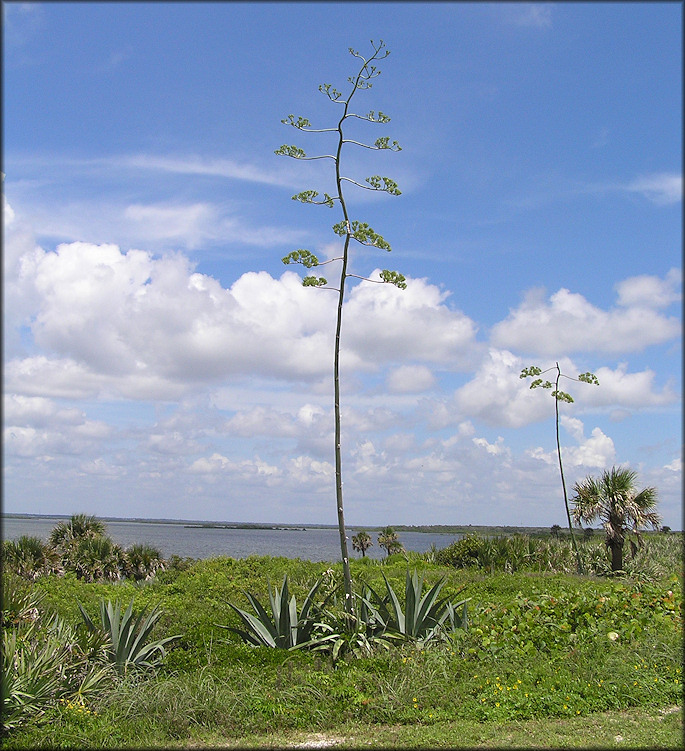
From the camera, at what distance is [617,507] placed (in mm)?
19250

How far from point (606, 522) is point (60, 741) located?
16.8 m

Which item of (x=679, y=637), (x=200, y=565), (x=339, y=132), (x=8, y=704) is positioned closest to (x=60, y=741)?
(x=8, y=704)

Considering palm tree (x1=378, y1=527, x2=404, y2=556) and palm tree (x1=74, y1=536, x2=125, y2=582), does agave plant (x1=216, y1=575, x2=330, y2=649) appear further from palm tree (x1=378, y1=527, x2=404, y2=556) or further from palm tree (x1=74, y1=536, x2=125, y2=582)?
palm tree (x1=378, y1=527, x2=404, y2=556)

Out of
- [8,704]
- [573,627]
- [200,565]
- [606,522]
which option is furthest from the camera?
[200,565]

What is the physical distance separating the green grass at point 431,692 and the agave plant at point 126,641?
26cm

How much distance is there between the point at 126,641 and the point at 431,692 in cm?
406

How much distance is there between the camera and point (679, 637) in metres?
8.86

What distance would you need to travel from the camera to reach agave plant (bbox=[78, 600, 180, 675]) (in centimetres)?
845

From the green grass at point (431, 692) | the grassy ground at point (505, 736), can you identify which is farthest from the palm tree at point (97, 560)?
the grassy ground at point (505, 736)

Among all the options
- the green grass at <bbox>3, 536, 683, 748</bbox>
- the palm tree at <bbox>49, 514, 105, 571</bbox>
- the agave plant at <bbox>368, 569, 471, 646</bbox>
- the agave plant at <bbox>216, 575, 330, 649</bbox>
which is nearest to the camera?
the green grass at <bbox>3, 536, 683, 748</bbox>

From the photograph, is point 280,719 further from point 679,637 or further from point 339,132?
point 339,132

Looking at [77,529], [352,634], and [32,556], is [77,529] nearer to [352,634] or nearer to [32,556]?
[32,556]

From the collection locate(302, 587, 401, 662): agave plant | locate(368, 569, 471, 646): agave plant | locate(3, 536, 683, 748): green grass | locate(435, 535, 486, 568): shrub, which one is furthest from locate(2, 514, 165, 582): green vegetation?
locate(368, 569, 471, 646): agave plant

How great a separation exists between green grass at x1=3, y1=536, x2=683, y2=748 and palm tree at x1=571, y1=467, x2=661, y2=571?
970 cm
